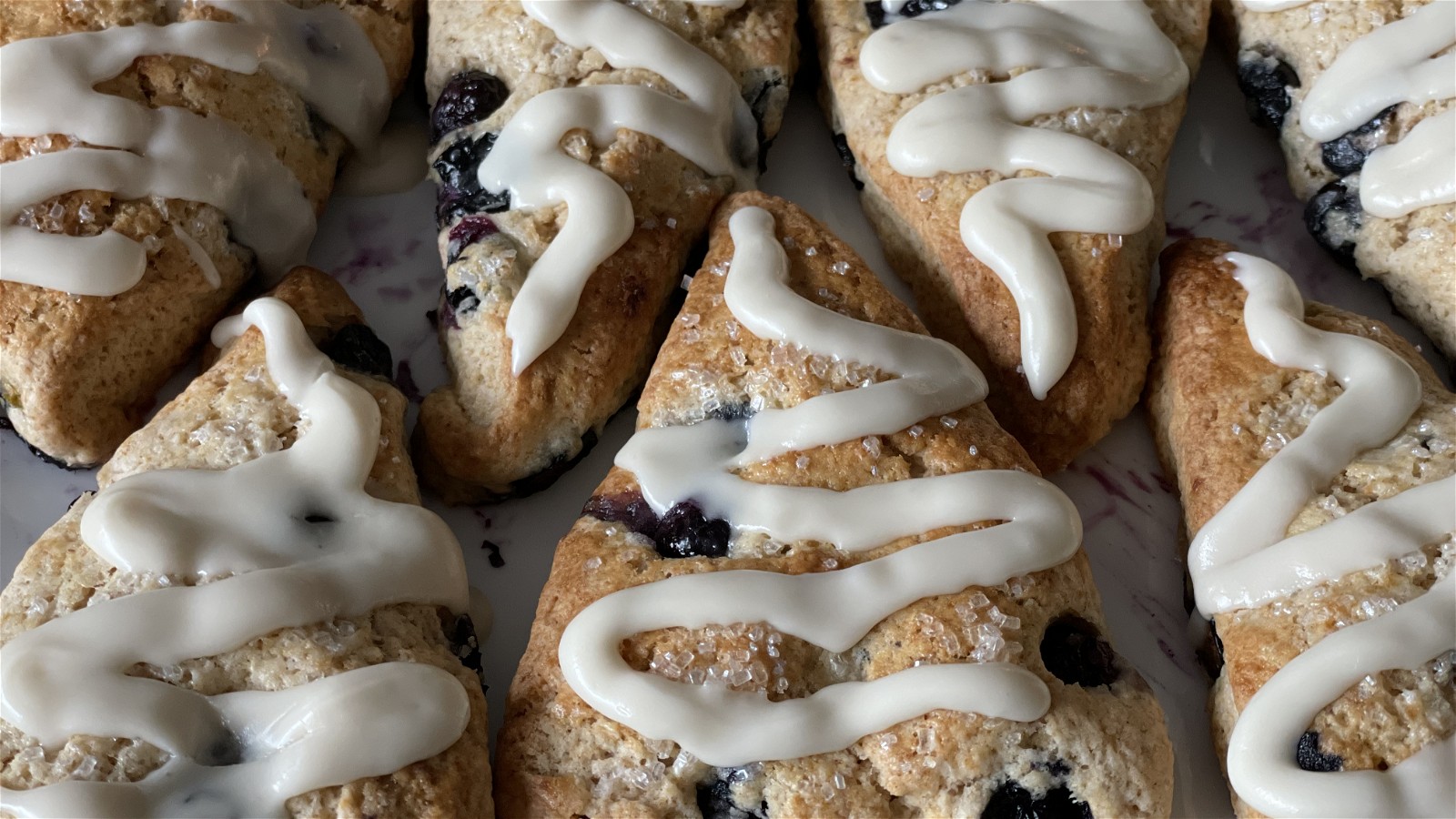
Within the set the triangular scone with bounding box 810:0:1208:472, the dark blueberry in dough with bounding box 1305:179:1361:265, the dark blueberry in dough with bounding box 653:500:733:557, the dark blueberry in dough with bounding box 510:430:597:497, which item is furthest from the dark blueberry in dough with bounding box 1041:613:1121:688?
the dark blueberry in dough with bounding box 1305:179:1361:265

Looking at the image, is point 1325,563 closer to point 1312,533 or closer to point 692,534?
point 1312,533

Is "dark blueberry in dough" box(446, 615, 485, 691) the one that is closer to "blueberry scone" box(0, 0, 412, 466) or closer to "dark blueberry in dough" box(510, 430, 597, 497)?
"dark blueberry in dough" box(510, 430, 597, 497)

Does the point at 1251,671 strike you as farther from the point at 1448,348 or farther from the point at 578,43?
the point at 578,43

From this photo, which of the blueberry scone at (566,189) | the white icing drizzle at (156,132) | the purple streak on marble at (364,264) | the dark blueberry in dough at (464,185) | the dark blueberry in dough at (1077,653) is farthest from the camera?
the purple streak on marble at (364,264)

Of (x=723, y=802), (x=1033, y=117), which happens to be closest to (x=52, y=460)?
(x=723, y=802)

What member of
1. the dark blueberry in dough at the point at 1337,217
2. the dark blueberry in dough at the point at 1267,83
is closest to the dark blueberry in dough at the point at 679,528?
the dark blueberry in dough at the point at 1337,217

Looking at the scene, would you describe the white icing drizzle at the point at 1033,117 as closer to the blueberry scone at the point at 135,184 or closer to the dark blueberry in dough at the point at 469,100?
the dark blueberry in dough at the point at 469,100

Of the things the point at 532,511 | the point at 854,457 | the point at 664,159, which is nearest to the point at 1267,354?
the point at 854,457
